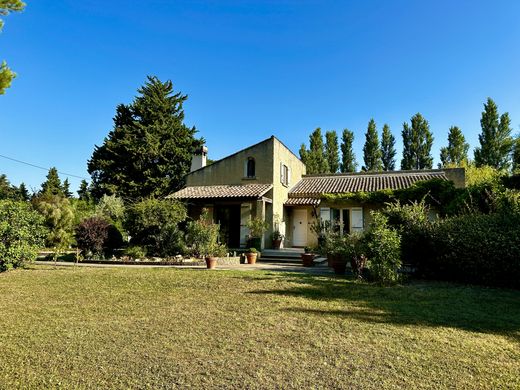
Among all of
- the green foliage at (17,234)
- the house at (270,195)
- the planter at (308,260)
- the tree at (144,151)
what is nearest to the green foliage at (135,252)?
the green foliage at (17,234)

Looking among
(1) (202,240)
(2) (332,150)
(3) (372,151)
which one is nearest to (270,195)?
(1) (202,240)

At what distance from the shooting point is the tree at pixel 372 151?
4228 centimetres

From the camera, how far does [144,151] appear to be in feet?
111

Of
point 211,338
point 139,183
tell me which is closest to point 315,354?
point 211,338

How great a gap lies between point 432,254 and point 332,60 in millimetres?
10981

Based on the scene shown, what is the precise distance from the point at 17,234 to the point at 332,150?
37329 mm

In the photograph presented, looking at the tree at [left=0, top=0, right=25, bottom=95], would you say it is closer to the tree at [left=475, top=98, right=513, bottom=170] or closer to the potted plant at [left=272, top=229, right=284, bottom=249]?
the potted plant at [left=272, top=229, right=284, bottom=249]

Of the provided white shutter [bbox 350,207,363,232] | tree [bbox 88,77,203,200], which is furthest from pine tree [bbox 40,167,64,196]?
white shutter [bbox 350,207,363,232]

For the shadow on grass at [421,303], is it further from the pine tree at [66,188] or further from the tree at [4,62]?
the pine tree at [66,188]

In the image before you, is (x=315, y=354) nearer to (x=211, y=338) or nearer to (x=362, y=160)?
(x=211, y=338)

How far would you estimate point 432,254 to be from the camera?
36.1ft

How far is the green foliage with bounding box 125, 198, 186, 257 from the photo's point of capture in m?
16.1

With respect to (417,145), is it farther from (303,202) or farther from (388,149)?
(303,202)

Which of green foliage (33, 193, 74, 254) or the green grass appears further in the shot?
green foliage (33, 193, 74, 254)
